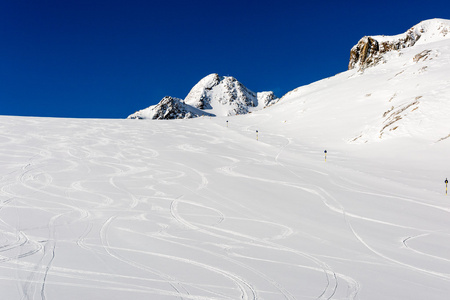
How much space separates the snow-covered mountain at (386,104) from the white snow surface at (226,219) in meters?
0.39

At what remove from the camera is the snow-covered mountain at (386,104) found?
23344mm

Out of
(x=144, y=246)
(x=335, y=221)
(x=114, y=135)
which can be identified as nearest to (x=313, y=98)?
(x=114, y=135)

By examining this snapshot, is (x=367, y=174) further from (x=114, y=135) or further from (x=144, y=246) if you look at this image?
(x=114, y=135)

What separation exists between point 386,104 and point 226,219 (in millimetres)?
30856

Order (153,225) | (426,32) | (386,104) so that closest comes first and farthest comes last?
(153,225), (386,104), (426,32)

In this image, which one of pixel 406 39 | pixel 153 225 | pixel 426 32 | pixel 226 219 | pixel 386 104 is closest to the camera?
pixel 153 225

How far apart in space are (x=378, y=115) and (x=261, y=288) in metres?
30.3

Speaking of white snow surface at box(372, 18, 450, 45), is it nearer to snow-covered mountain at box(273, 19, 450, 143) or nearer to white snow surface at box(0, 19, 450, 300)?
snow-covered mountain at box(273, 19, 450, 143)

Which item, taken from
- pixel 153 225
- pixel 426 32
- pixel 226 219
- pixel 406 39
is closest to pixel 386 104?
pixel 226 219

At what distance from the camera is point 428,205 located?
432 inches

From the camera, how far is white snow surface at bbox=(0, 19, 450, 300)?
544cm

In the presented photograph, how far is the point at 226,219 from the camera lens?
354 inches

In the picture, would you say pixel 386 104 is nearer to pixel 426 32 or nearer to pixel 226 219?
pixel 226 219

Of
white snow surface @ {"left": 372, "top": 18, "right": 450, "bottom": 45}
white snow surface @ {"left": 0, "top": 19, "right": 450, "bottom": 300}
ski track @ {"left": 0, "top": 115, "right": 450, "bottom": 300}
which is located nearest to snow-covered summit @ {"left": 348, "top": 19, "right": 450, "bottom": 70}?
white snow surface @ {"left": 372, "top": 18, "right": 450, "bottom": 45}
